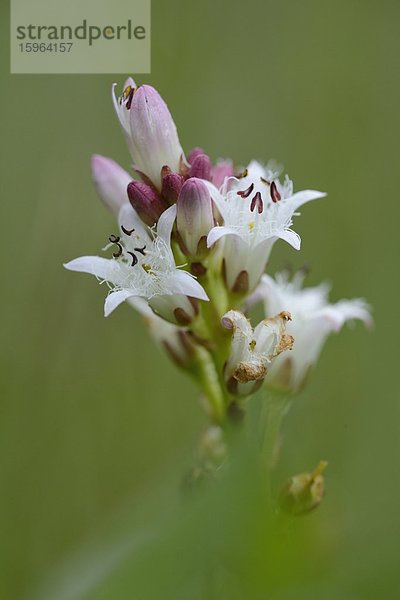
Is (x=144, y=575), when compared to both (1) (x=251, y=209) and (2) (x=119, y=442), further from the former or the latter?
(2) (x=119, y=442)

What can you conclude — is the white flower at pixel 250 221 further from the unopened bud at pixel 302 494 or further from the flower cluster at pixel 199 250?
the unopened bud at pixel 302 494

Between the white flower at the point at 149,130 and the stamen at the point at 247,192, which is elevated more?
the white flower at the point at 149,130

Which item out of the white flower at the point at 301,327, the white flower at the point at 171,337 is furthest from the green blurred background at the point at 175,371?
the white flower at the point at 171,337

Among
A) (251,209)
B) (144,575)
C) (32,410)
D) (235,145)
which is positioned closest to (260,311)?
(235,145)

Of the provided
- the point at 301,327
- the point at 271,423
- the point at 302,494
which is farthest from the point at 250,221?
the point at 302,494

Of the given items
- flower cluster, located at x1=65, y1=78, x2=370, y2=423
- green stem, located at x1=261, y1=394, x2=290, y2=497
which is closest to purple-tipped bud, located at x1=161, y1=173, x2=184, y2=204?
flower cluster, located at x1=65, y1=78, x2=370, y2=423
